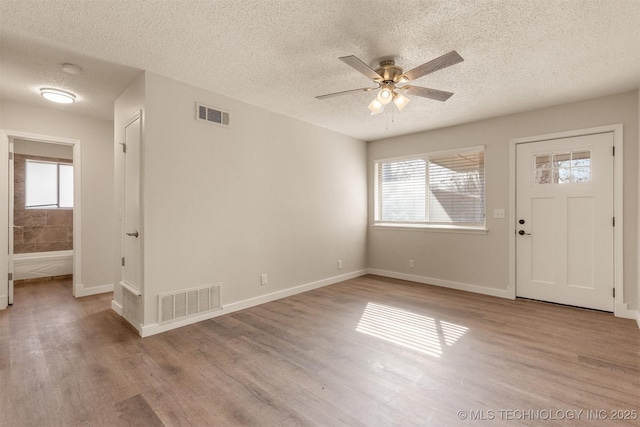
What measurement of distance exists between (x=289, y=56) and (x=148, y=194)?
1.89 m

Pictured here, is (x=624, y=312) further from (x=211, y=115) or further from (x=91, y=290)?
(x=91, y=290)

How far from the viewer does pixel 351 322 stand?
129 inches

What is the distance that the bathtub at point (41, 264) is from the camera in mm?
5133

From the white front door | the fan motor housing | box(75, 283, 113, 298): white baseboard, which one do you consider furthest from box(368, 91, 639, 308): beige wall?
box(75, 283, 113, 298): white baseboard

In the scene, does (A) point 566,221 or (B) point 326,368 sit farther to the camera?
(A) point 566,221

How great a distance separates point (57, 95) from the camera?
11.2ft

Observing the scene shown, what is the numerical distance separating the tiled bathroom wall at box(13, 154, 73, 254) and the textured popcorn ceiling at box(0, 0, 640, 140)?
2.63m

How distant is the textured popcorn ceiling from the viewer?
6.66 feet

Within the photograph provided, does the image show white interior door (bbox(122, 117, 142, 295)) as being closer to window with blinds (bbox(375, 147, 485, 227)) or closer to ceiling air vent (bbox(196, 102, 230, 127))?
ceiling air vent (bbox(196, 102, 230, 127))

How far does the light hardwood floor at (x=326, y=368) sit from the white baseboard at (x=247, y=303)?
0.10 m

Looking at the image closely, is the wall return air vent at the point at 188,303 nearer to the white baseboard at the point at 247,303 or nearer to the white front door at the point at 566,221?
the white baseboard at the point at 247,303

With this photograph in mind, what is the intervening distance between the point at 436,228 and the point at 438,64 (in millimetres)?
3140

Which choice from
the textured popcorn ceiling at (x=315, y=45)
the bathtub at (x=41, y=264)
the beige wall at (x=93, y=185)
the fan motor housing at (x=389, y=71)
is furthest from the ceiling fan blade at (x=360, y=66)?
the bathtub at (x=41, y=264)

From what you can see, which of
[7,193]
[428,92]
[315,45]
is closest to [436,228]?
[428,92]
